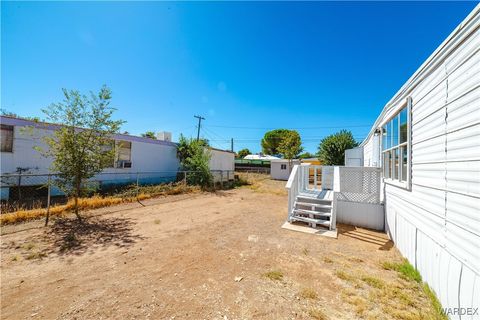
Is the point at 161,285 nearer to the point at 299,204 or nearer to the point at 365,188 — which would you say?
the point at 299,204

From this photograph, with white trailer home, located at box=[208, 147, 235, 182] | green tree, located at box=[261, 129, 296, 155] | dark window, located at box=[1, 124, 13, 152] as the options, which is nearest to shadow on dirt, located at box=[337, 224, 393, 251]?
white trailer home, located at box=[208, 147, 235, 182]

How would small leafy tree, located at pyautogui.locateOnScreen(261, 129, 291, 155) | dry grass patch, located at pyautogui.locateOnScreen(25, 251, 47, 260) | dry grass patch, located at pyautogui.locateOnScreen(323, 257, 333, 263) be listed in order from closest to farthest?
dry grass patch, located at pyautogui.locateOnScreen(25, 251, 47, 260)
dry grass patch, located at pyautogui.locateOnScreen(323, 257, 333, 263)
small leafy tree, located at pyautogui.locateOnScreen(261, 129, 291, 155)

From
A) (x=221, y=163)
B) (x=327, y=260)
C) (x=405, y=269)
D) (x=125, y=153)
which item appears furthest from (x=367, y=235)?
(x=221, y=163)

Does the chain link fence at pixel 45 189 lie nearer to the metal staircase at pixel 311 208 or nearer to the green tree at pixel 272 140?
the metal staircase at pixel 311 208

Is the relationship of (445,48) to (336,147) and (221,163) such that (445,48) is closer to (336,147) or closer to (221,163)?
(336,147)

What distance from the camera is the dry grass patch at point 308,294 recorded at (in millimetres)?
2545

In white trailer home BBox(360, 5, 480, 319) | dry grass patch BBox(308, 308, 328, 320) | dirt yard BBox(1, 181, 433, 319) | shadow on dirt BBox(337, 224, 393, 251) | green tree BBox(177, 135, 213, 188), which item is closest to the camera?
white trailer home BBox(360, 5, 480, 319)

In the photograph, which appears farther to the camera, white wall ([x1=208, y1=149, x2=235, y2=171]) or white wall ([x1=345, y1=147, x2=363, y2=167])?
white wall ([x1=208, y1=149, x2=235, y2=171])

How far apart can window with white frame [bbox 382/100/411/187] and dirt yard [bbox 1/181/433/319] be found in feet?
5.31

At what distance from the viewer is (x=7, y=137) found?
716 cm

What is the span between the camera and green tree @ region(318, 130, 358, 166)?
15.4m

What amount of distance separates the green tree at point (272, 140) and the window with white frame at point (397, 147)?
36722 mm

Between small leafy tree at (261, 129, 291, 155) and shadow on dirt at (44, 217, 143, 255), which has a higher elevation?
small leafy tree at (261, 129, 291, 155)

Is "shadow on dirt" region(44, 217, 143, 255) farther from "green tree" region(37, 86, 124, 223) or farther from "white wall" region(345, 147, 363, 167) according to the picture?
"white wall" region(345, 147, 363, 167)
